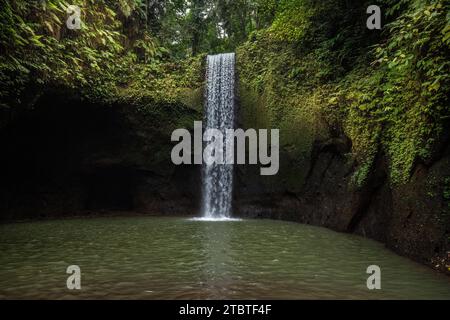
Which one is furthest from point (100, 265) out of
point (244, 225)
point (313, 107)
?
point (313, 107)

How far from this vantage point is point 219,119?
16.6 m

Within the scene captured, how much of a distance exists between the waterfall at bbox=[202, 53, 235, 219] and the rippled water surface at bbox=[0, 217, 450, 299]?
5411mm

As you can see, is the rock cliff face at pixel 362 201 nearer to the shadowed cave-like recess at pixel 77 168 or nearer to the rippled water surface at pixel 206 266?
the rippled water surface at pixel 206 266

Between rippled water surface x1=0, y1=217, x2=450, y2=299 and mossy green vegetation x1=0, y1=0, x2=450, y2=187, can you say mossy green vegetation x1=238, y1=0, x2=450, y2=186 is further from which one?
rippled water surface x1=0, y1=217, x2=450, y2=299

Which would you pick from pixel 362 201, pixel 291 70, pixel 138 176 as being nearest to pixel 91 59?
pixel 138 176

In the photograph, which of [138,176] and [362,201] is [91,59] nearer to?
[138,176]

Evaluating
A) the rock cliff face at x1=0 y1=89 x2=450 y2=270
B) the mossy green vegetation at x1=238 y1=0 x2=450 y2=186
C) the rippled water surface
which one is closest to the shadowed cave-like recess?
the rock cliff face at x1=0 y1=89 x2=450 y2=270

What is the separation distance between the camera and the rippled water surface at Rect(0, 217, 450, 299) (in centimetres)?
497

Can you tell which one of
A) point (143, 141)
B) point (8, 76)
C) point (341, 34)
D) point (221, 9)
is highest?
point (221, 9)

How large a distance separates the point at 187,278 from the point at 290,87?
395 inches

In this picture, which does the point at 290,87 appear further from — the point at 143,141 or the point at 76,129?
the point at 76,129

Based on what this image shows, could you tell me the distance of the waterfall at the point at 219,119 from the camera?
1598cm

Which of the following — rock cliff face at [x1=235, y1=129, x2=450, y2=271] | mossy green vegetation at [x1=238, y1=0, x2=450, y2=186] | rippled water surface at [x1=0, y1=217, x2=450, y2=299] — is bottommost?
rippled water surface at [x1=0, y1=217, x2=450, y2=299]

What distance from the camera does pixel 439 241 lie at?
6.51 meters
